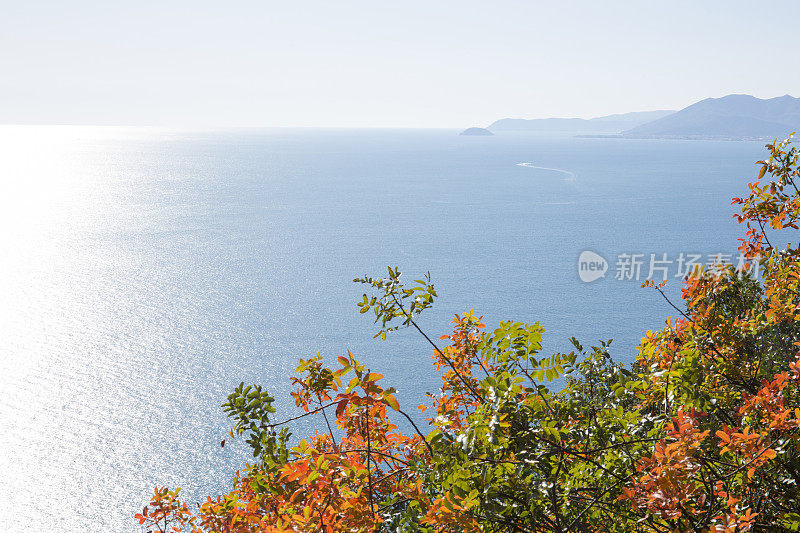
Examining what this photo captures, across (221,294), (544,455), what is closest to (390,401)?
(544,455)

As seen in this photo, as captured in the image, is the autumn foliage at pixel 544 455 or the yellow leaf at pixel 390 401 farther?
the yellow leaf at pixel 390 401

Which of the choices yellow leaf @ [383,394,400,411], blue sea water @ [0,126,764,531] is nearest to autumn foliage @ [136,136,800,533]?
yellow leaf @ [383,394,400,411]

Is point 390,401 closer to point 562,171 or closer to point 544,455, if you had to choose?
point 544,455

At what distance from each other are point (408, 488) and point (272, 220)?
357 feet

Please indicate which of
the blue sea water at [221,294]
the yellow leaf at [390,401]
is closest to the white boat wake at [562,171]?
the blue sea water at [221,294]

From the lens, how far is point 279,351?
5897cm

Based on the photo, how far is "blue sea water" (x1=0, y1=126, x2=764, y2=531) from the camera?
43.6 metres

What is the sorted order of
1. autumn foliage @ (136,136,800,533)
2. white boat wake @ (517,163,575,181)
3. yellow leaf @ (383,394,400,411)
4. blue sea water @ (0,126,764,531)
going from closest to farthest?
autumn foliage @ (136,136,800,533)
yellow leaf @ (383,394,400,411)
blue sea water @ (0,126,764,531)
white boat wake @ (517,163,575,181)

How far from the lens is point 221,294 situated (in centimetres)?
7288

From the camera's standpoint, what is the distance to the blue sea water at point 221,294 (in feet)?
143

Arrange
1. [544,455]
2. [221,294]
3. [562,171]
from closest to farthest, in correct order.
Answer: [544,455], [221,294], [562,171]

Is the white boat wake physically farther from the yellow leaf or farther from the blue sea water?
the yellow leaf

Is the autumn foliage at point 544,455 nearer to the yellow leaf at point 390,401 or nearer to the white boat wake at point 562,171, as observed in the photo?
the yellow leaf at point 390,401

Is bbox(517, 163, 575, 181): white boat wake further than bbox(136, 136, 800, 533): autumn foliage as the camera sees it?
Yes
